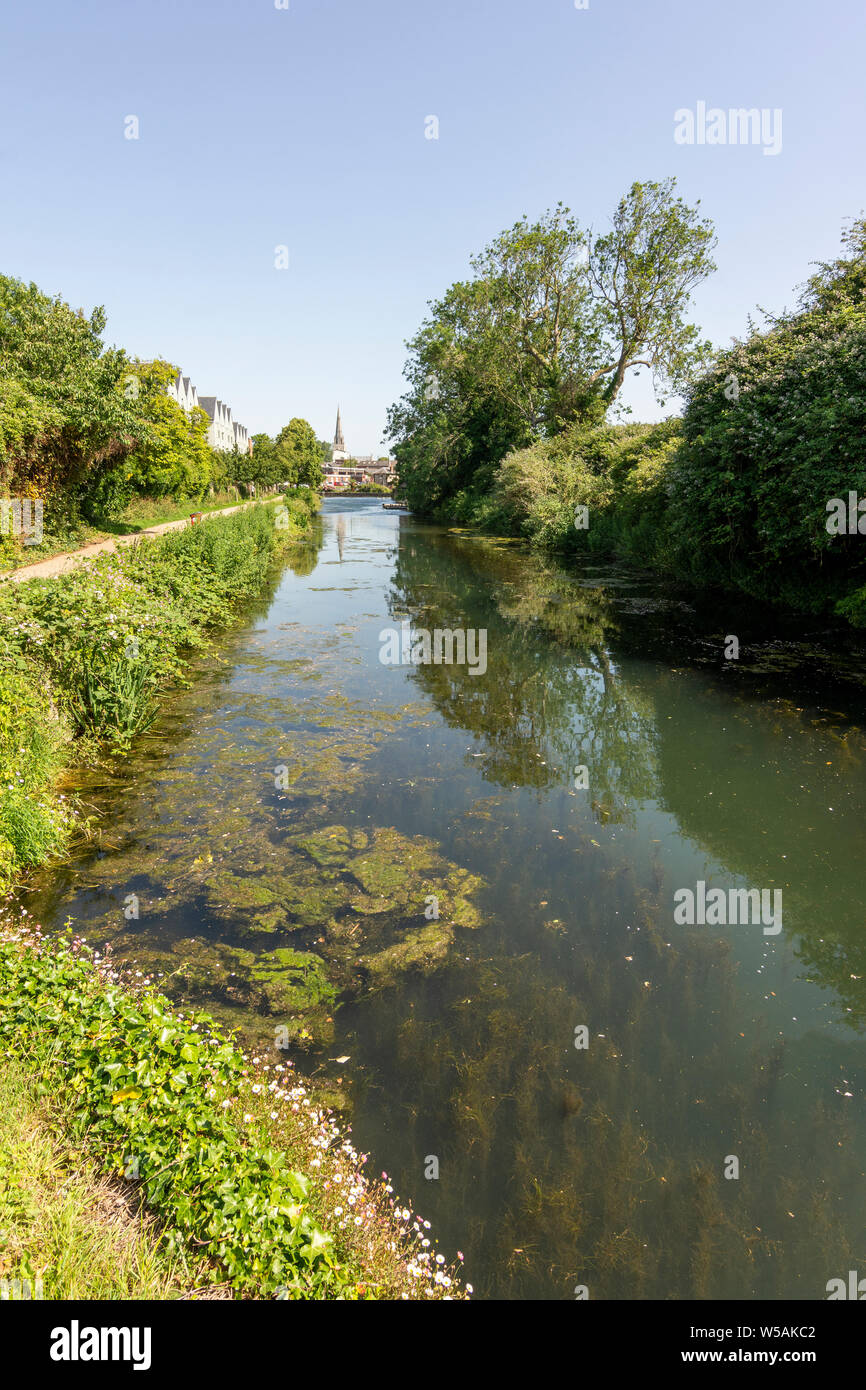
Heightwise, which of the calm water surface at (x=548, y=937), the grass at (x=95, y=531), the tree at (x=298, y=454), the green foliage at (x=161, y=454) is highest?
the tree at (x=298, y=454)

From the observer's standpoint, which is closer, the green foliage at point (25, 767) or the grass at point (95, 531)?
the green foliage at point (25, 767)

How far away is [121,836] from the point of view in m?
6.79

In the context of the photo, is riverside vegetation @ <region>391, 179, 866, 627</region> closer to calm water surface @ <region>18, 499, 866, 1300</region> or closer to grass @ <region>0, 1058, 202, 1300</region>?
calm water surface @ <region>18, 499, 866, 1300</region>

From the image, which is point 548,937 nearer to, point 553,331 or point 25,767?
point 25,767

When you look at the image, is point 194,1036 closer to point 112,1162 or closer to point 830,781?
point 112,1162

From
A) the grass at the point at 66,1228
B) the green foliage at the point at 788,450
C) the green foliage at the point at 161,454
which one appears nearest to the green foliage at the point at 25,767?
Answer: the grass at the point at 66,1228

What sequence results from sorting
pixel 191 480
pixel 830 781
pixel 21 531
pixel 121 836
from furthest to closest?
1. pixel 191 480
2. pixel 21 531
3. pixel 830 781
4. pixel 121 836

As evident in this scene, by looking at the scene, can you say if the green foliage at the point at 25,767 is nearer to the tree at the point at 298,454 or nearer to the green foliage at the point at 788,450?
the green foliage at the point at 788,450

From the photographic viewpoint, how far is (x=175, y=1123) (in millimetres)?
3174

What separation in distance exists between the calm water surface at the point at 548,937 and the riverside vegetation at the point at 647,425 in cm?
514

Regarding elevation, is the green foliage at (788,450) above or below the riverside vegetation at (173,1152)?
above

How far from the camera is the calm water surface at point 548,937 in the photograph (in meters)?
3.41
